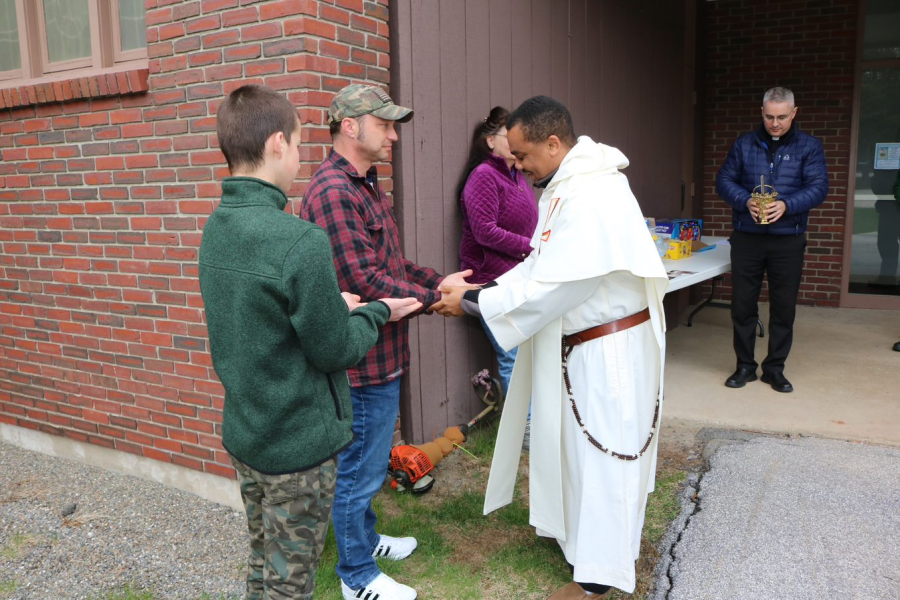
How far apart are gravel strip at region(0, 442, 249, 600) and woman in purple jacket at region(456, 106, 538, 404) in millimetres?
2019

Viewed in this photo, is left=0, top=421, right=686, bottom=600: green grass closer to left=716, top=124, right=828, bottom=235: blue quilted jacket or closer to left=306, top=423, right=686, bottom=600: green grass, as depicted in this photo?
left=306, top=423, right=686, bottom=600: green grass

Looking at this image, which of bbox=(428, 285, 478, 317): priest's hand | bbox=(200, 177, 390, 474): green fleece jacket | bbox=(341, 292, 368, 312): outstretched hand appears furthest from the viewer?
bbox=(428, 285, 478, 317): priest's hand

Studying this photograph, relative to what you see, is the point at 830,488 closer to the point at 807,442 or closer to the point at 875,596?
the point at 807,442

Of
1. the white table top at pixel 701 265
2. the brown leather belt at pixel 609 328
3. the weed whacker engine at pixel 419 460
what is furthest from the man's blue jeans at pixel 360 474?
the white table top at pixel 701 265

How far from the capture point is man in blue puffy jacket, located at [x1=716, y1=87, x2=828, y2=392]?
5.36 m

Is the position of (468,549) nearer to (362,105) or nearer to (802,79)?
(362,105)

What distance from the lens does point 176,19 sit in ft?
12.3

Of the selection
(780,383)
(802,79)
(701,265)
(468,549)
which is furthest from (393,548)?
(802,79)

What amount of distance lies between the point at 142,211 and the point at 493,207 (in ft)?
6.46

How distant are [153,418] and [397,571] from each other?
6.06ft

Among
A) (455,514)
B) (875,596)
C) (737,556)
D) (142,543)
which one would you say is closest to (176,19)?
(142,543)

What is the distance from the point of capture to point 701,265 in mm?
5945

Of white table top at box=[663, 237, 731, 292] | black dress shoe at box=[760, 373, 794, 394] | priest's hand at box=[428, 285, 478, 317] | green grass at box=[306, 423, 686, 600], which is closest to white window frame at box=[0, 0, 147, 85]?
priest's hand at box=[428, 285, 478, 317]

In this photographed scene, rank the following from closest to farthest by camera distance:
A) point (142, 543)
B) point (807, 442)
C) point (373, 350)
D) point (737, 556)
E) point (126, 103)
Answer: point (373, 350) → point (737, 556) → point (142, 543) → point (126, 103) → point (807, 442)
